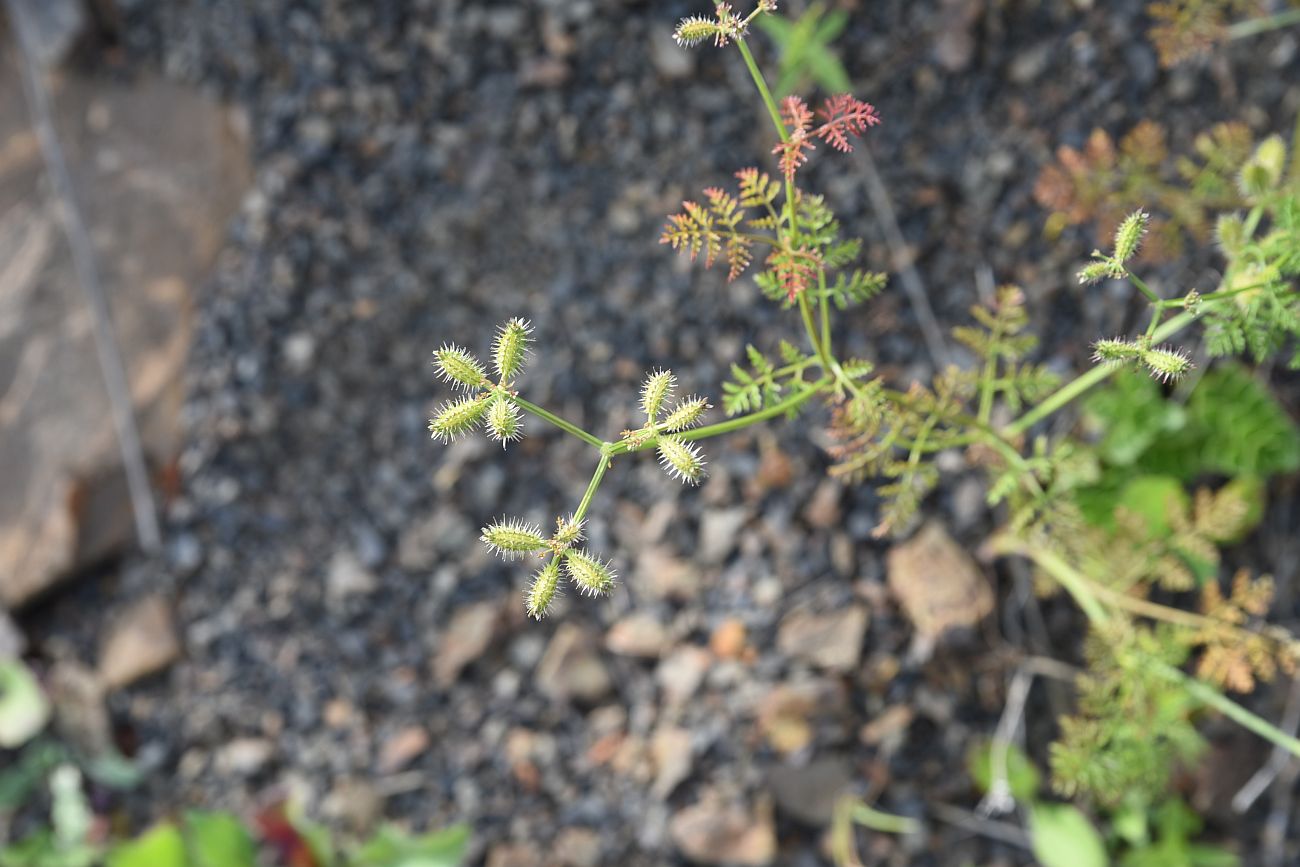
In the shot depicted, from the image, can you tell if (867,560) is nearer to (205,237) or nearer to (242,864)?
(242,864)

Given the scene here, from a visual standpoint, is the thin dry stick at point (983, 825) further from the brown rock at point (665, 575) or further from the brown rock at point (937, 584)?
the brown rock at point (665, 575)

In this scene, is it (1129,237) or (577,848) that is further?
(577,848)

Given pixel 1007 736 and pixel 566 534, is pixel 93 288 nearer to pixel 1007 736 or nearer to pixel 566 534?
pixel 566 534

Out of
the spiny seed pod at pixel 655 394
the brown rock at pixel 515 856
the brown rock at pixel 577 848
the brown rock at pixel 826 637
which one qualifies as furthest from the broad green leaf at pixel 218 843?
the spiny seed pod at pixel 655 394

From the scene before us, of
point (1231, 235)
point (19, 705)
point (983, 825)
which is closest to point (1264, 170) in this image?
point (1231, 235)

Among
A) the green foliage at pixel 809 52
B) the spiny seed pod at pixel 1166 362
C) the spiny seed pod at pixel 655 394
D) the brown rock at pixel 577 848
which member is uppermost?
the green foliage at pixel 809 52

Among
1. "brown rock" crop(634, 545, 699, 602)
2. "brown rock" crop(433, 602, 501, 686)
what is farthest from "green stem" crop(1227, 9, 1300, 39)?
"brown rock" crop(433, 602, 501, 686)

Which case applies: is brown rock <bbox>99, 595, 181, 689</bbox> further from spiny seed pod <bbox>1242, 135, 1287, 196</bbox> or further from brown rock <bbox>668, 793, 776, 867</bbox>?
spiny seed pod <bbox>1242, 135, 1287, 196</bbox>
